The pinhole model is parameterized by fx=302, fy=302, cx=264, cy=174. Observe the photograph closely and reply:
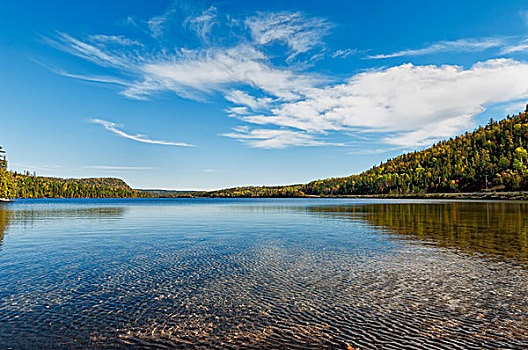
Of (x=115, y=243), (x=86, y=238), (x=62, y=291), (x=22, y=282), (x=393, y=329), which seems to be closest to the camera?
(x=393, y=329)

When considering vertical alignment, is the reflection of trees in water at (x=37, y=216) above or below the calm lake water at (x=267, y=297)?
below

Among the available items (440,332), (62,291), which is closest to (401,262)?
(440,332)

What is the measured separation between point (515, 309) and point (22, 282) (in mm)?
22604

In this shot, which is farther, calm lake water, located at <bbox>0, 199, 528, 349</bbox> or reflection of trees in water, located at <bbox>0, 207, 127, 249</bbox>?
reflection of trees in water, located at <bbox>0, 207, 127, 249</bbox>

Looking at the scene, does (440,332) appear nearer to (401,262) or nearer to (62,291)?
(401,262)

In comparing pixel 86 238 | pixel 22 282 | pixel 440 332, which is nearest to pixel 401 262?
pixel 440 332

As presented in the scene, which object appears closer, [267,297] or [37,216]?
[267,297]

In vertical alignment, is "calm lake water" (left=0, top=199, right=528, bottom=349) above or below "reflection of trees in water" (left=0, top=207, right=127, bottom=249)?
above

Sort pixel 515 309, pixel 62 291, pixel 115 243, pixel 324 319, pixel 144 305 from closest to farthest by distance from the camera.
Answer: pixel 324 319
pixel 515 309
pixel 144 305
pixel 62 291
pixel 115 243

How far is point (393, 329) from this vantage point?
10242 millimetres

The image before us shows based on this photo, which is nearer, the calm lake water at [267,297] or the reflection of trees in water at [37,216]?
the calm lake water at [267,297]

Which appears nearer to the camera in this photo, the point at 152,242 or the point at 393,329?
the point at 393,329

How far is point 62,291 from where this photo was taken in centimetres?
1430

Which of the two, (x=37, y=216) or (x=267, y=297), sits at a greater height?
(x=267, y=297)
